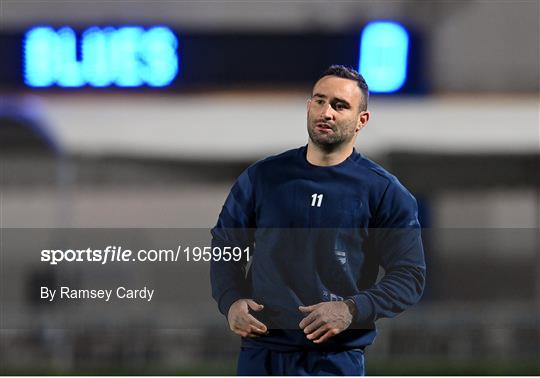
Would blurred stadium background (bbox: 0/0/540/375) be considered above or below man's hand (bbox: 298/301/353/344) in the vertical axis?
above

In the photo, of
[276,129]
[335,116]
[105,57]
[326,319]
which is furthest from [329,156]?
[105,57]

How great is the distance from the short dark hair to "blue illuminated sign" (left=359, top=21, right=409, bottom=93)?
0.03 meters

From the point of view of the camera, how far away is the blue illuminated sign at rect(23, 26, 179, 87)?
3600mm

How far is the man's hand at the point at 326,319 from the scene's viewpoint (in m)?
3.45

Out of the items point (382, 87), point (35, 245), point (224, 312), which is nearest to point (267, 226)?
point (224, 312)

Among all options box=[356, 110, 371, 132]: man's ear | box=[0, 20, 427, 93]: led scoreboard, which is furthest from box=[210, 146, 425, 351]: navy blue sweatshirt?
box=[0, 20, 427, 93]: led scoreboard

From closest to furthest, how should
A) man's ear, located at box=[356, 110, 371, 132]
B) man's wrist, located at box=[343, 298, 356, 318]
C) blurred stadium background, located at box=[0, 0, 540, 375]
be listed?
man's wrist, located at box=[343, 298, 356, 318] → man's ear, located at box=[356, 110, 371, 132] → blurred stadium background, located at box=[0, 0, 540, 375]

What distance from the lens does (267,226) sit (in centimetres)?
351

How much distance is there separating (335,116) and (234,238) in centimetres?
54

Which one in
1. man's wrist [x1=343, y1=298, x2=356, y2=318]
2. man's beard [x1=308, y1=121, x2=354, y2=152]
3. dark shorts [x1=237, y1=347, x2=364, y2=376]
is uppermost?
man's beard [x1=308, y1=121, x2=354, y2=152]

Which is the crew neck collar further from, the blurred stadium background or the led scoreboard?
→ the led scoreboard

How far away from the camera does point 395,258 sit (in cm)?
348

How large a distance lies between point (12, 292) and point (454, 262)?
1.61 metres

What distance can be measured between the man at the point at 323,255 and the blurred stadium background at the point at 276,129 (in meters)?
0.14
